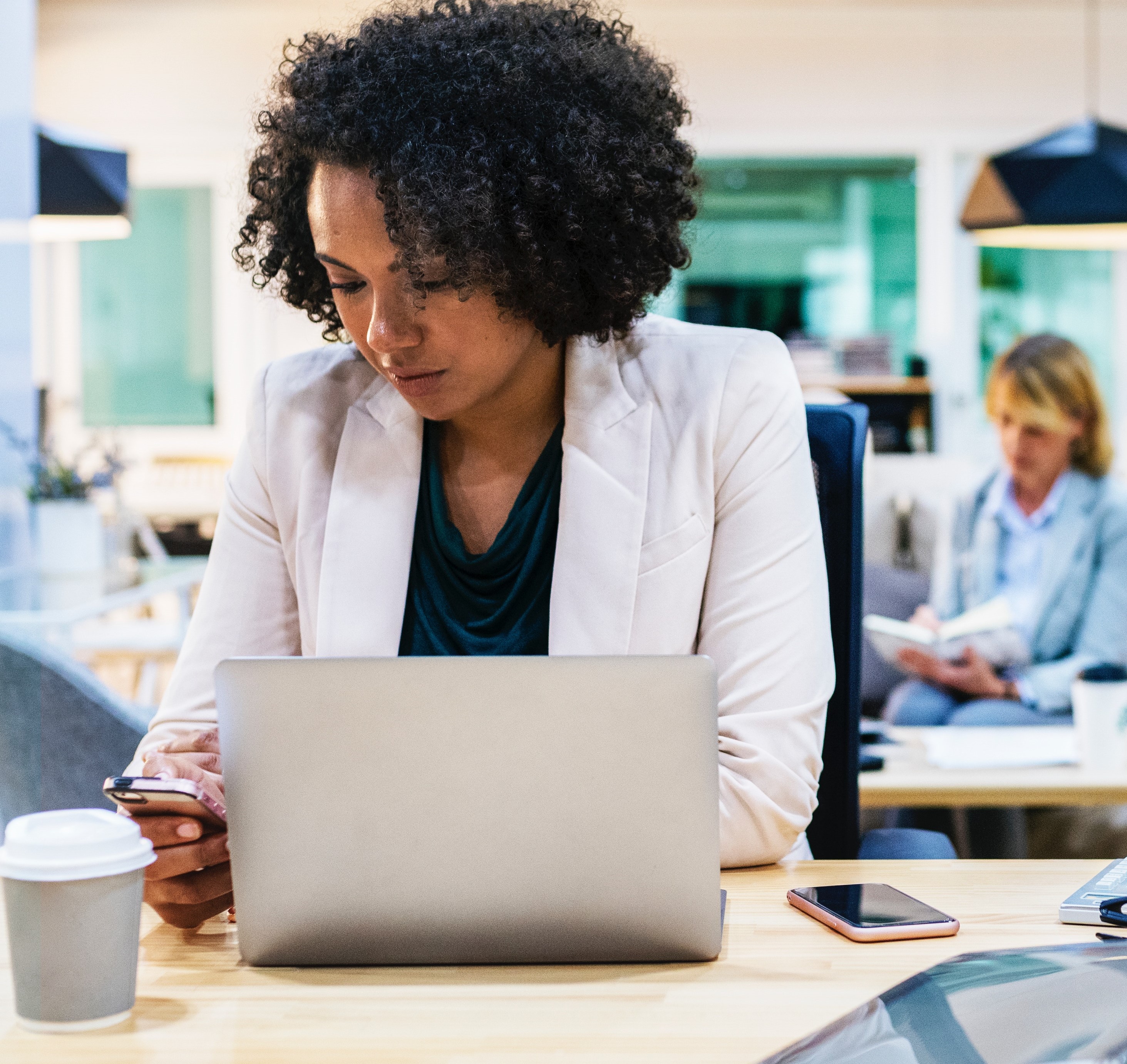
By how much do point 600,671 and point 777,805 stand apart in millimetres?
400

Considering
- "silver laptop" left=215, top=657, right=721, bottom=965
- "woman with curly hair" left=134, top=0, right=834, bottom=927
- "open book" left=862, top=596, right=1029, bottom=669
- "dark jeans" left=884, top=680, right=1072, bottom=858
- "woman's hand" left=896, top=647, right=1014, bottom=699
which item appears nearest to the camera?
"silver laptop" left=215, top=657, right=721, bottom=965

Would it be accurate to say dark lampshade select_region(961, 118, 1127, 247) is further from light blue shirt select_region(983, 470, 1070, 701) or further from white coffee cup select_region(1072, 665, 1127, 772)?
white coffee cup select_region(1072, 665, 1127, 772)

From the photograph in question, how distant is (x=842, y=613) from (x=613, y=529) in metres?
0.31

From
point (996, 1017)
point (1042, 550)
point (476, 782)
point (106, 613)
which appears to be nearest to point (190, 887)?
point (476, 782)

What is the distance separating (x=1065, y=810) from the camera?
2.71 m

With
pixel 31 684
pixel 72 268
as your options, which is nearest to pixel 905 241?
pixel 72 268

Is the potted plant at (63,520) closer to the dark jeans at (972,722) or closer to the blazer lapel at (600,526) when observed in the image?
the dark jeans at (972,722)

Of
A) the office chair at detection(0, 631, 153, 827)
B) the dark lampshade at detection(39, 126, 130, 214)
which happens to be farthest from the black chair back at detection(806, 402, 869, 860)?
the dark lampshade at detection(39, 126, 130, 214)

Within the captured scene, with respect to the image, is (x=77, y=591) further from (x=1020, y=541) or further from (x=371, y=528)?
(x=1020, y=541)

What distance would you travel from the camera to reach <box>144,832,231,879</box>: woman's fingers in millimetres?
914

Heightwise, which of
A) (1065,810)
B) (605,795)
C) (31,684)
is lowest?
(1065,810)

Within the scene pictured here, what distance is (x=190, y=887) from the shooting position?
3.06 feet

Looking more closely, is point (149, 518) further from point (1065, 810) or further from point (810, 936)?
point (810, 936)

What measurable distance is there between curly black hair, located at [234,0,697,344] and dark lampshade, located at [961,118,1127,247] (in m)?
2.72
